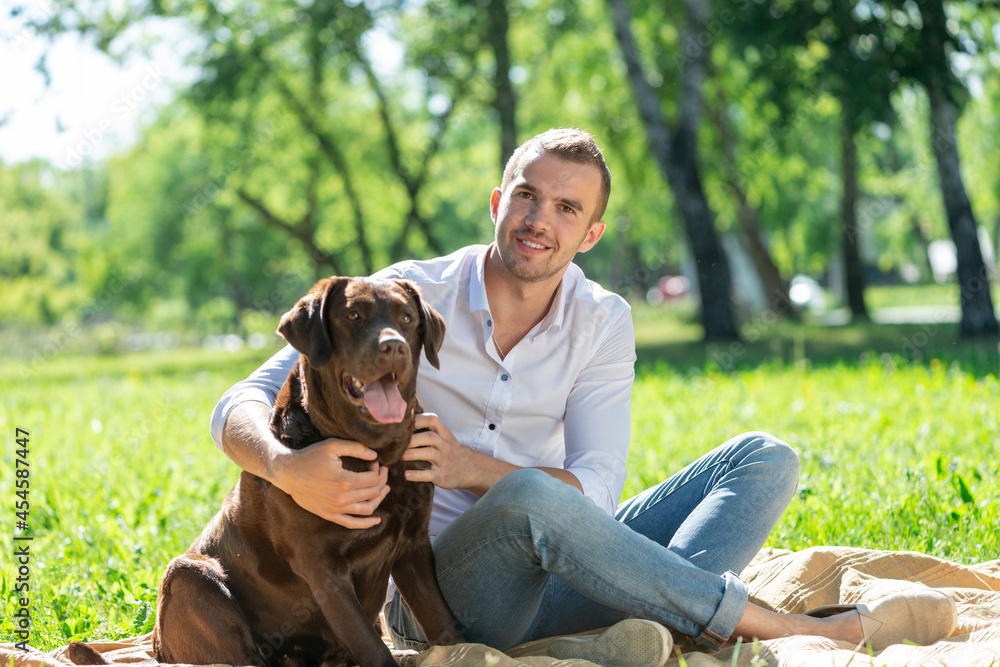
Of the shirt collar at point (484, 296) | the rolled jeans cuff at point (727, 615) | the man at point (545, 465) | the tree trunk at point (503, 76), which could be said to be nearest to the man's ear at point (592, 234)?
the man at point (545, 465)

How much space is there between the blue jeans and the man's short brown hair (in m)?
1.12

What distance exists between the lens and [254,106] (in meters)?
24.1

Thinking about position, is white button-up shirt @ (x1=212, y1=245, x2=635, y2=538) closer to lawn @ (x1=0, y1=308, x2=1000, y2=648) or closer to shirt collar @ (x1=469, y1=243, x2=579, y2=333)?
shirt collar @ (x1=469, y1=243, x2=579, y2=333)

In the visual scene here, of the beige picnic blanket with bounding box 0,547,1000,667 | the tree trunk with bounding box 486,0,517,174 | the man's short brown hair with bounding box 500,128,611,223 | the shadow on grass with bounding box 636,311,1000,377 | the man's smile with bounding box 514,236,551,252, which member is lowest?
the shadow on grass with bounding box 636,311,1000,377

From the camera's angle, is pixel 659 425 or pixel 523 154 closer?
pixel 523 154

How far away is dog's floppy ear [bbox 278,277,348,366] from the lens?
8.91ft

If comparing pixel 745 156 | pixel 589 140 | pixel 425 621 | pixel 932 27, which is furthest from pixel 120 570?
pixel 745 156

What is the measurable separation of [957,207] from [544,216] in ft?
36.0

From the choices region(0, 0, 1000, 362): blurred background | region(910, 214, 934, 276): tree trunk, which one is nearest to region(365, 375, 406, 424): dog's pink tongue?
region(0, 0, 1000, 362): blurred background

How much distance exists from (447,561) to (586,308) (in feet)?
3.73

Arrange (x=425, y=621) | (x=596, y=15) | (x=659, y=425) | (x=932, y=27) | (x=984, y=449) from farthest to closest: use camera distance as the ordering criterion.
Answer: (x=596, y=15) → (x=932, y=27) → (x=659, y=425) → (x=984, y=449) → (x=425, y=621)

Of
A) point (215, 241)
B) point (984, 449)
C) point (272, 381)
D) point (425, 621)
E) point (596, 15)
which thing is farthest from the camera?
point (215, 241)

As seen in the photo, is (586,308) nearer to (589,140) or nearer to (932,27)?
(589,140)

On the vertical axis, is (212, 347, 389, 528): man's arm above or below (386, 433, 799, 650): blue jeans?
above
